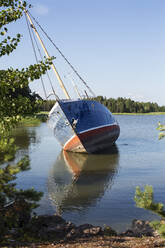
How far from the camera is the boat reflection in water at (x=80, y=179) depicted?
13992 millimetres

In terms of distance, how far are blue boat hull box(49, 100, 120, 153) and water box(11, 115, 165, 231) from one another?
55.2 inches

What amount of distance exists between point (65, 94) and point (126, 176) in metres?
14.0

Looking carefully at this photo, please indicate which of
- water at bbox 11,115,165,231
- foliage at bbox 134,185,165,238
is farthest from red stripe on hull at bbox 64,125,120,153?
foliage at bbox 134,185,165,238

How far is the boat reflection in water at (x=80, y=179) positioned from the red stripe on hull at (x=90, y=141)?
3.17 feet

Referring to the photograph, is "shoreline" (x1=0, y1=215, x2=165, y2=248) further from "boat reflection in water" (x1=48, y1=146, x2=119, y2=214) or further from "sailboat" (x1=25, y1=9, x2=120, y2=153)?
"sailboat" (x1=25, y1=9, x2=120, y2=153)

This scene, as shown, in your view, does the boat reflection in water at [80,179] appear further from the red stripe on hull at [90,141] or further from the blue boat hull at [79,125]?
the blue boat hull at [79,125]

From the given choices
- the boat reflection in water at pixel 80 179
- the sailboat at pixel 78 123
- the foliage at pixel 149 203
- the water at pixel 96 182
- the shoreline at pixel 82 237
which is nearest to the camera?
the foliage at pixel 149 203

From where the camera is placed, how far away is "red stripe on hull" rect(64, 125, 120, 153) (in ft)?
91.0

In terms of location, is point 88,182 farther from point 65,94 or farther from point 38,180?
point 65,94

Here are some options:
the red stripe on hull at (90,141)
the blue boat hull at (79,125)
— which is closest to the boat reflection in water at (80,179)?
the red stripe on hull at (90,141)

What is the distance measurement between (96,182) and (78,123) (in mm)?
10438

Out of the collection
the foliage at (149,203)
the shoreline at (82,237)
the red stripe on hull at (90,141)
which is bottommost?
the shoreline at (82,237)

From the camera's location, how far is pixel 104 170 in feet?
69.4

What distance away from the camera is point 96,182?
17469 mm
